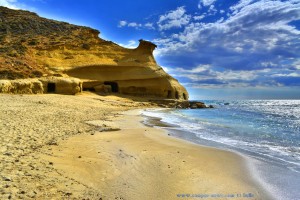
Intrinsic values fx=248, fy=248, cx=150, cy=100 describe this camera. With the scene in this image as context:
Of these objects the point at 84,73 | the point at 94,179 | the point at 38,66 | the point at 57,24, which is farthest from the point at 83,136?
the point at 57,24

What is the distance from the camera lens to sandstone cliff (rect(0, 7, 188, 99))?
33875 millimetres

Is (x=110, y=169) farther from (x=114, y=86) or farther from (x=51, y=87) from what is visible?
(x=114, y=86)

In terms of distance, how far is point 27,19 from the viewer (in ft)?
143

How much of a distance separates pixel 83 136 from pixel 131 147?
2064mm

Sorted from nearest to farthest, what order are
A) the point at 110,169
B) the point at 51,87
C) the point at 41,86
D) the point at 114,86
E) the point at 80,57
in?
the point at 110,169 < the point at 41,86 < the point at 51,87 < the point at 80,57 < the point at 114,86

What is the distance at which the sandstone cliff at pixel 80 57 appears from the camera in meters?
33.9

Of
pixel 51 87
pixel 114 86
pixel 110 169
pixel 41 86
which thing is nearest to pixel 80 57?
pixel 114 86

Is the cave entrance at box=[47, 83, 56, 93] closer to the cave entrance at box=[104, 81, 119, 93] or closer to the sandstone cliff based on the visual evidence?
the sandstone cliff

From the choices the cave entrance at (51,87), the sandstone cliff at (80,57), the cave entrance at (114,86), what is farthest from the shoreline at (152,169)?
the cave entrance at (114,86)

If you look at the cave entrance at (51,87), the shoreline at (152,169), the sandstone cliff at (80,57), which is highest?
the sandstone cliff at (80,57)

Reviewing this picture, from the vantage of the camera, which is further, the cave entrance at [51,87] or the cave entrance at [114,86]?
the cave entrance at [114,86]

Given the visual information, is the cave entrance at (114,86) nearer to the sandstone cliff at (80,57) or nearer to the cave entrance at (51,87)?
the sandstone cliff at (80,57)

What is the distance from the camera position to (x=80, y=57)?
38188mm

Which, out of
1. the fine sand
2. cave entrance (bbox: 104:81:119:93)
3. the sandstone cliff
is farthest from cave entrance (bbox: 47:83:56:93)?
the fine sand
